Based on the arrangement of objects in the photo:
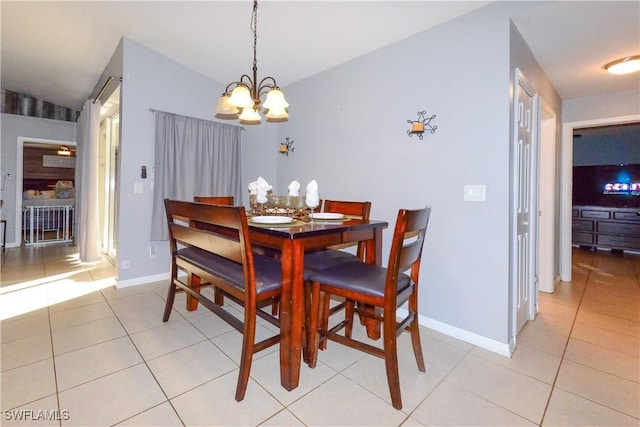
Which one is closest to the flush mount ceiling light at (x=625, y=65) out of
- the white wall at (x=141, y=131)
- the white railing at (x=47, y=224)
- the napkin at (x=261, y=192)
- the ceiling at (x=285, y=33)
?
the ceiling at (x=285, y=33)

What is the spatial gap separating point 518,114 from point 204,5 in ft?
8.55

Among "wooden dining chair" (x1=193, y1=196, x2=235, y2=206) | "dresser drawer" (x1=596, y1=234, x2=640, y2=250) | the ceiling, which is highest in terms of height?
the ceiling

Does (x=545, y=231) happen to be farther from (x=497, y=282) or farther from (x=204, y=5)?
(x=204, y=5)

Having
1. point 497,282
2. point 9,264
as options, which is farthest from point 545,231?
point 9,264

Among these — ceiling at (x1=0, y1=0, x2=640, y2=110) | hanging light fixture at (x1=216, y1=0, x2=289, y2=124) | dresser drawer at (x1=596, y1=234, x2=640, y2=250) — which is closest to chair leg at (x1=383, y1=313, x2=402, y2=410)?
hanging light fixture at (x1=216, y1=0, x2=289, y2=124)

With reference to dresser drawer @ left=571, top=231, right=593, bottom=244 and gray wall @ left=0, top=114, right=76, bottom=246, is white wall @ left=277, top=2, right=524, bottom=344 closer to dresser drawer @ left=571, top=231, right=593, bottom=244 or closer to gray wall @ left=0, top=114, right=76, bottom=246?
dresser drawer @ left=571, top=231, right=593, bottom=244

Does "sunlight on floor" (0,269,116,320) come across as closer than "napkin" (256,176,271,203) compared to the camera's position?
No

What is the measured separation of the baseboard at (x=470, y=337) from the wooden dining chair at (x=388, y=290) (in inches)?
24.2

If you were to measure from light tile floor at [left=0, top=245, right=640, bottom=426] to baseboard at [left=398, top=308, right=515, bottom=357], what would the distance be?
0.06 meters

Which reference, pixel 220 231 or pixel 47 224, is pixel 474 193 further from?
pixel 47 224

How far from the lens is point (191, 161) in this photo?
139 inches

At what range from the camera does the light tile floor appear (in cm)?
135

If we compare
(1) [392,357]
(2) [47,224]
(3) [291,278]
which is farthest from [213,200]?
(2) [47,224]

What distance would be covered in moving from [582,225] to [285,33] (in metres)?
6.30
